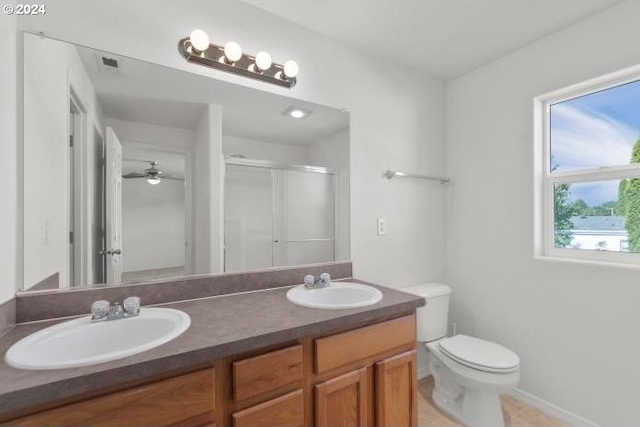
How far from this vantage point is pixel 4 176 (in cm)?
97

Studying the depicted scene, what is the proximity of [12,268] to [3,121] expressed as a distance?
492 mm

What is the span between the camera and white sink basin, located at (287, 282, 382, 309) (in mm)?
1466

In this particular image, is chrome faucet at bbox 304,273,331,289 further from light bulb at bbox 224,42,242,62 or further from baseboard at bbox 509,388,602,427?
baseboard at bbox 509,388,602,427

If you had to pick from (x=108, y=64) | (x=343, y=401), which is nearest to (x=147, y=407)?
(x=343, y=401)

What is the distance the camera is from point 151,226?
1.37 m

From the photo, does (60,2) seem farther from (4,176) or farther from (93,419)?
(93,419)

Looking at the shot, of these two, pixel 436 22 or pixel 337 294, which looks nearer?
pixel 337 294

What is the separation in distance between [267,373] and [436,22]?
200cm

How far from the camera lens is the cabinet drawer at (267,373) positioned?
3.05ft

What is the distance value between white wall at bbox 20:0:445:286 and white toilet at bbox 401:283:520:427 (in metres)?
0.28

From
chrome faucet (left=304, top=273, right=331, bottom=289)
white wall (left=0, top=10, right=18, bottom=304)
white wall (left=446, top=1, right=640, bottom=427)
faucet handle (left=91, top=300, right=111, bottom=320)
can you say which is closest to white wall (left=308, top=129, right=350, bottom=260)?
chrome faucet (left=304, top=273, right=331, bottom=289)

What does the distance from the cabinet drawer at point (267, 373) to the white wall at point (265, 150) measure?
3.29 feet

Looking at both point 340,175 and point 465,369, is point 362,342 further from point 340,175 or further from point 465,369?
point 340,175

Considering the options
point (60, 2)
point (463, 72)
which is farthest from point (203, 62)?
point (463, 72)
